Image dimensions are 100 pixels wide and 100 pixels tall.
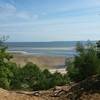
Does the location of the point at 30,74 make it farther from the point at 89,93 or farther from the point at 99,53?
the point at 89,93

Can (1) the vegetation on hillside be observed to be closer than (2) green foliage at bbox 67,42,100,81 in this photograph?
Yes

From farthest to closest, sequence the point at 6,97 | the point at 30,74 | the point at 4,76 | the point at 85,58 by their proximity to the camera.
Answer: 1. the point at 30,74
2. the point at 85,58
3. the point at 4,76
4. the point at 6,97

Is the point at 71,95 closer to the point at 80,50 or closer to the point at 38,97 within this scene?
the point at 38,97

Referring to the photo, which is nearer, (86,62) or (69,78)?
(86,62)

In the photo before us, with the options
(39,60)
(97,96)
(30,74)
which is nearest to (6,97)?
(97,96)

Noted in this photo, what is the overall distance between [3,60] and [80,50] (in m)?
6.78

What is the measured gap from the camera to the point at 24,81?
29281 millimetres

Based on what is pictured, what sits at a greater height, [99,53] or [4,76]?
[99,53]

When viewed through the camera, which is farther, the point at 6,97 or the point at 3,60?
Result: the point at 3,60

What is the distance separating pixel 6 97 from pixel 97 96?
3.17 meters

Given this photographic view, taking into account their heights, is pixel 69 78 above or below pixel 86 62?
below

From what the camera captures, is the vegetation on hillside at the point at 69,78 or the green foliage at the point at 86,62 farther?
the green foliage at the point at 86,62

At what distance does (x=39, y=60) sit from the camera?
75.9 metres

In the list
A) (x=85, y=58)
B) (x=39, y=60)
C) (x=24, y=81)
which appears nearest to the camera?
(x=85, y=58)
